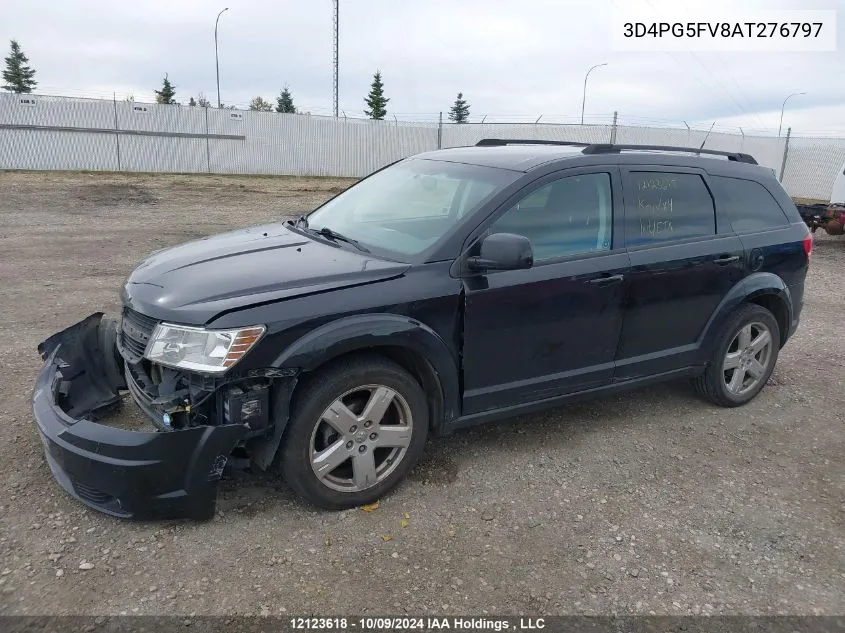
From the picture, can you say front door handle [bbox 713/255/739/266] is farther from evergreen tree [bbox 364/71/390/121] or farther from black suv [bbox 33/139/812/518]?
evergreen tree [bbox 364/71/390/121]

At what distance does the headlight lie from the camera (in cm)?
284

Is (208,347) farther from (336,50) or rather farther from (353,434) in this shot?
(336,50)

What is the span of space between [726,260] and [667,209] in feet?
1.92

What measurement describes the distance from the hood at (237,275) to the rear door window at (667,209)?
163cm

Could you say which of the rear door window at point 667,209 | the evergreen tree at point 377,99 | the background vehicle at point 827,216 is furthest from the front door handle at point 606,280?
the evergreen tree at point 377,99

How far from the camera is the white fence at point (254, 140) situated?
77.9 ft

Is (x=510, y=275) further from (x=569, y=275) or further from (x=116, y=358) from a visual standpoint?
(x=116, y=358)

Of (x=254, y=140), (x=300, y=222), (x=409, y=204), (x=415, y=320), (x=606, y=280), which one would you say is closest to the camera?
(x=415, y=320)

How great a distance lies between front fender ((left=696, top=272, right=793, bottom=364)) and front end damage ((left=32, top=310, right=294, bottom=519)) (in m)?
2.93

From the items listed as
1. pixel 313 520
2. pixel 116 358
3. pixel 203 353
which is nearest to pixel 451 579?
pixel 313 520

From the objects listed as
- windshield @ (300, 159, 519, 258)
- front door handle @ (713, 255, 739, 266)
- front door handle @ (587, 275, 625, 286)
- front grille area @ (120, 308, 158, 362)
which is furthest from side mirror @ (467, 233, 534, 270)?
front door handle @ (713, 255, 739, 266)

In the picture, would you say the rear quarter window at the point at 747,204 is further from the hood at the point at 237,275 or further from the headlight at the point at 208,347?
the headlight at the point at 208,347

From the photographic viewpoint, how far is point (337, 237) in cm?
384

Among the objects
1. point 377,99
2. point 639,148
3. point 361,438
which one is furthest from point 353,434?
point 377,99
